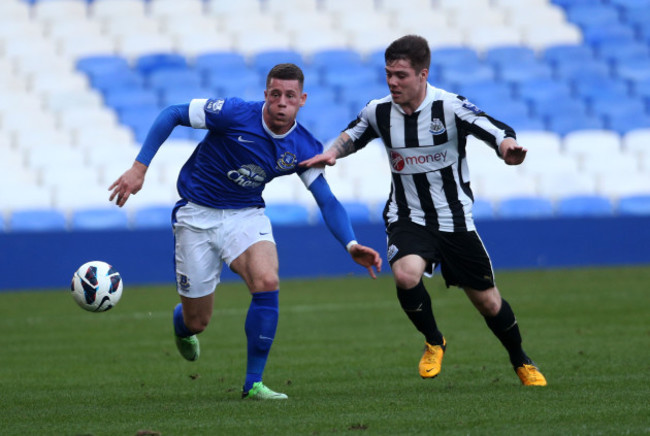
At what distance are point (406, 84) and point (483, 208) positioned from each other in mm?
12078

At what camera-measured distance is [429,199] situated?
263 inches

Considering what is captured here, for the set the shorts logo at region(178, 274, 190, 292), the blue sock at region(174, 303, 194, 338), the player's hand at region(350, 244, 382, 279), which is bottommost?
the blue sock at region(174, 303, 194, 338)

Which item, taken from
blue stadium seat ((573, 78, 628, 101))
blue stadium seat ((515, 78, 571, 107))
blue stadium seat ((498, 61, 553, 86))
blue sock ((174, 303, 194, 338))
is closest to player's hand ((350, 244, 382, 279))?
blue sock ((174, 303, 194, 338))

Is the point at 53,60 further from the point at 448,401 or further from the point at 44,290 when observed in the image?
the point at 448,401

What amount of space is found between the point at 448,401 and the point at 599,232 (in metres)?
12.4

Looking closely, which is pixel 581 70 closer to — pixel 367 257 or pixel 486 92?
pixel 486 92

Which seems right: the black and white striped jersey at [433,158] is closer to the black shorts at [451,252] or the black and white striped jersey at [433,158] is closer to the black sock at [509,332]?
the black shorts at [451,252]

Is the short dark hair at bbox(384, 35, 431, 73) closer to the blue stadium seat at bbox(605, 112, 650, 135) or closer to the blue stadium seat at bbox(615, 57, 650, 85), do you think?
the blue stadium seat at bbox(605, 112, 650, 135)

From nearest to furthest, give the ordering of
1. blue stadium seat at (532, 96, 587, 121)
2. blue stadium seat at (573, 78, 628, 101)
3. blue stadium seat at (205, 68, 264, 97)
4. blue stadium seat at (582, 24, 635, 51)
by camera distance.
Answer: blue stadium seat at (205, 68, 264, 97) < blue stadium seat at (532, 96, 587, 121) < blue stadium seat at (573, 78, 628, 101) < blue stadium seat at (582, 24, 635, 51)

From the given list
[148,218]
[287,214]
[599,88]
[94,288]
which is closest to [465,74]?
[599,88]

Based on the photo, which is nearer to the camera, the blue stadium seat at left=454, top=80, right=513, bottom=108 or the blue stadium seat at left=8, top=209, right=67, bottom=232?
the blue stadium seat at left=8, top=209, right=67, bottom=232

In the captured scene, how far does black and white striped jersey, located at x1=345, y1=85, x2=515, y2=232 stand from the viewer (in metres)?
6.63

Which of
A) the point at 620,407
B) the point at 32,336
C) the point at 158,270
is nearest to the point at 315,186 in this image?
the point at 620,407

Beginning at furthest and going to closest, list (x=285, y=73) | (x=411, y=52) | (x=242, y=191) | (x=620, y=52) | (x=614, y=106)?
(x=620, y=52) → (x=614, y=106) → (x=242, y=191) → (x=411, y=52) → (x=285, y=73)
